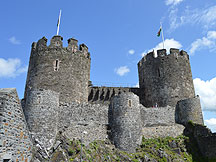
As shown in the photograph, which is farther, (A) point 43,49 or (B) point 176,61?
(B) point 176,61

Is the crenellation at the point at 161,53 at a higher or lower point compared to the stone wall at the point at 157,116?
higher

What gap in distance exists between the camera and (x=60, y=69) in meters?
20.9

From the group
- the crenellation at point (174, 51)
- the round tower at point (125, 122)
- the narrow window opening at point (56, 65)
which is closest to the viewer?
the round tower at point (125, 122)

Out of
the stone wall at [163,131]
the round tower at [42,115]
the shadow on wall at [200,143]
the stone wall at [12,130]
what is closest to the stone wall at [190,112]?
the shadow on wall at [200,143]

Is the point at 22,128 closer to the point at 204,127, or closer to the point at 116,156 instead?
the point at 116,156

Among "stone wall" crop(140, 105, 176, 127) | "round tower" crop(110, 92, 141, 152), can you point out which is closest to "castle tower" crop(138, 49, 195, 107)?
"stone wall" crop(140, 105, 176, 127)

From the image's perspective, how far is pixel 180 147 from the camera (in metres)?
18.4

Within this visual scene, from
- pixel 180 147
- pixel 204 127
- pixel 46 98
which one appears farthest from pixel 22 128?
pixel 204 127

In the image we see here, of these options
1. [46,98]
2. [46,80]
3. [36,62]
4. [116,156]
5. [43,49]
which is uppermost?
[43,49]

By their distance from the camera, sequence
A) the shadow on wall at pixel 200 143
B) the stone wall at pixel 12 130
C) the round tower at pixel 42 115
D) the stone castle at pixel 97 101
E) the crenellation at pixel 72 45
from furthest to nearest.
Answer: the crenellation at pixel 72 45
the shadow on wall at pixel 200 143
the stone castle at pixel 97 101
the round tower at pixel 42 115
the stone wall at pixel 12 130

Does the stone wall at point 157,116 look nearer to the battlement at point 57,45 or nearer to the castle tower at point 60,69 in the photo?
the castle tower at point 60,69

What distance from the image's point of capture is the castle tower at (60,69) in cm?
2031

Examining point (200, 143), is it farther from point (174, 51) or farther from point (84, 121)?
point (174, 51)

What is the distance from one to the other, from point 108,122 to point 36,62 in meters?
10.2
